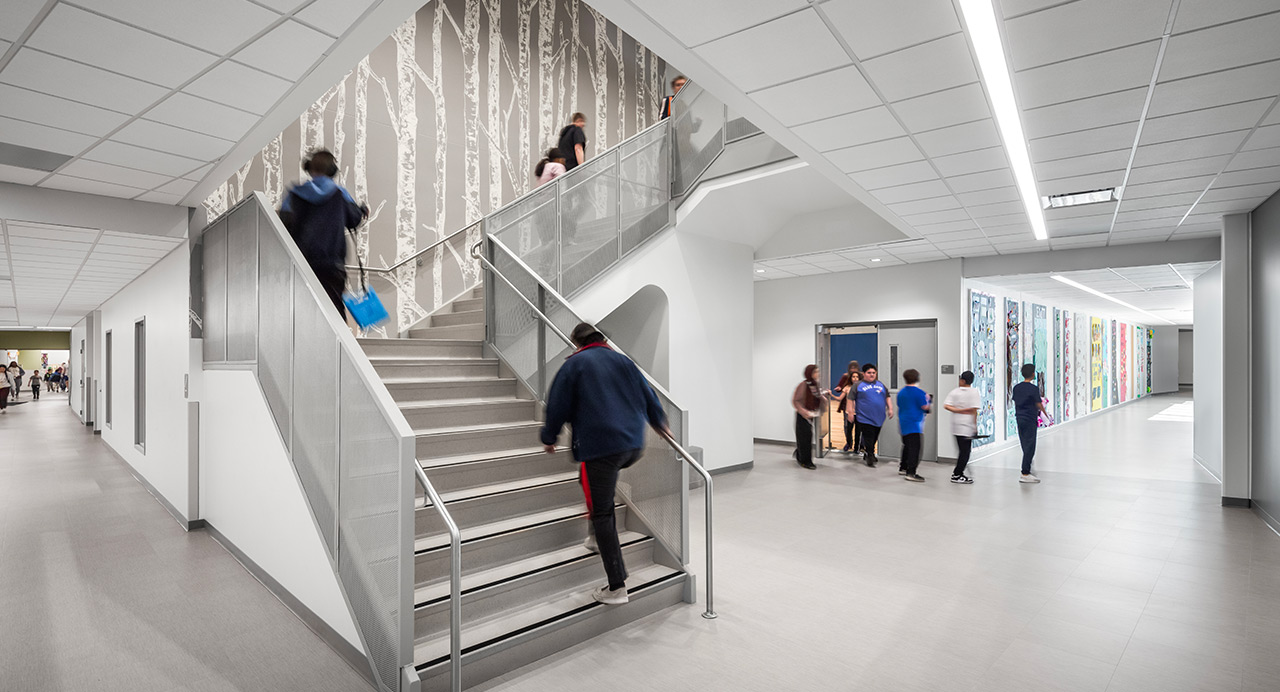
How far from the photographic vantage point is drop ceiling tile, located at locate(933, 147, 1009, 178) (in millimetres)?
4938

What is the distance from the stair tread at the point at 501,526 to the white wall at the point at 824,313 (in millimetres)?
6070

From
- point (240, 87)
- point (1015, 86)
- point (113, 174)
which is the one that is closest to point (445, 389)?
point (240, 87)

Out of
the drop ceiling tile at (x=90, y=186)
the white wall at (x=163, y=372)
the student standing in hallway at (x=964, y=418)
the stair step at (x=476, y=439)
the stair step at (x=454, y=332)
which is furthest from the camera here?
the student standing in hallway at (x=964, y=418)

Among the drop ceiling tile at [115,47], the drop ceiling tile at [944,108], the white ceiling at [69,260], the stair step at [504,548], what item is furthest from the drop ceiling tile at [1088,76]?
the white ceiling at [69,260]

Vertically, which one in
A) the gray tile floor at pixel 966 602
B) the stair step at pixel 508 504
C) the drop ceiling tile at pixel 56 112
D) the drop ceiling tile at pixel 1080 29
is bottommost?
the gray tile floor at pixel 966 602

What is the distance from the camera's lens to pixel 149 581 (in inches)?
181

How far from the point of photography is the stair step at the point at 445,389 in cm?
493

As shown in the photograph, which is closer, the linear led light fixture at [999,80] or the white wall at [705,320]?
the linear led light fixture at [999,80]

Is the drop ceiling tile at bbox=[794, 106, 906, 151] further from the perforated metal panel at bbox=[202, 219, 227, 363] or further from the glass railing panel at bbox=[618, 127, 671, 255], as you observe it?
the perforated metal panel at bbox=[202, 219, 227, 363]

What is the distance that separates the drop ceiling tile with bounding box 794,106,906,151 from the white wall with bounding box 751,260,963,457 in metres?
5.54

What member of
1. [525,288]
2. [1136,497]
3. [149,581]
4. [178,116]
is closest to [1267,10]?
[525,288]

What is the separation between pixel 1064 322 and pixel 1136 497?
9781 mm

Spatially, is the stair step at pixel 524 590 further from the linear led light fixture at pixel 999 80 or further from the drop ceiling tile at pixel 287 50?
the linear led light fixture at pixel 999 80

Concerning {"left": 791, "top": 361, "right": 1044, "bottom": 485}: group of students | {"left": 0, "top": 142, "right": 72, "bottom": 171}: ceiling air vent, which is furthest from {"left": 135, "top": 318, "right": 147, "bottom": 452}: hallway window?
{"left": 791, "top": 361, "right": 1044, "bottom": 485}: group of students
